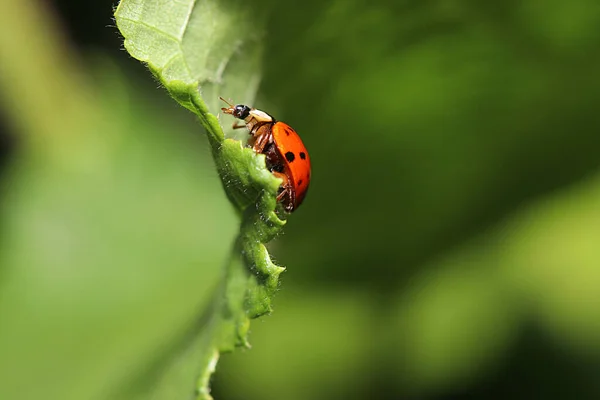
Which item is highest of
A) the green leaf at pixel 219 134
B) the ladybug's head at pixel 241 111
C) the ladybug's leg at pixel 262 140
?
the ladybug's head at pixel 241 111

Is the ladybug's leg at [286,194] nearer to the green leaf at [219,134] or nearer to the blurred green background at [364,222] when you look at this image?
the green leaf at [219,134]

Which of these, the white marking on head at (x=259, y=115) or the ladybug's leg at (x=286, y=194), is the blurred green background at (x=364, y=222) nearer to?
the white marking on head at (x=259, y=115)

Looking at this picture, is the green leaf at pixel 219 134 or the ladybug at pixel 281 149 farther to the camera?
the ladybug at pixel 281 149

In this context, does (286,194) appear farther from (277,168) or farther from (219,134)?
(219,134)

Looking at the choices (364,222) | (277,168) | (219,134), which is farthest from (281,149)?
(364,222)

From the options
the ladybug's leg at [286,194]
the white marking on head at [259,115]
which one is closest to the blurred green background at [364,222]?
the white marking on head at [259,115]

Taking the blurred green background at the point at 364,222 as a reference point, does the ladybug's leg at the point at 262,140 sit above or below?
below
